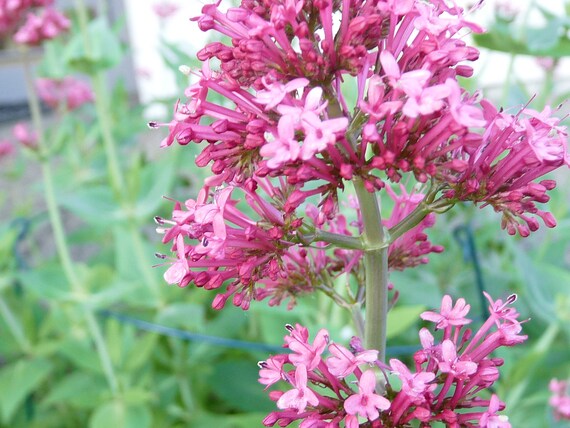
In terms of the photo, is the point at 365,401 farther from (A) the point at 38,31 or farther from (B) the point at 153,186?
(A) the point at 38,31

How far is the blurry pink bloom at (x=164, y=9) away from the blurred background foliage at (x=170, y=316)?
0.55 meters

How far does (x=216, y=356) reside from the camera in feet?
5.19

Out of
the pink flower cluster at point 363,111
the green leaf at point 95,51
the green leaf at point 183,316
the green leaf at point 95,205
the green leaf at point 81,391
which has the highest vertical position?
the pink flower cluster at point 363,111

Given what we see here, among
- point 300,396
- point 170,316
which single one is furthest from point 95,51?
point 300,396

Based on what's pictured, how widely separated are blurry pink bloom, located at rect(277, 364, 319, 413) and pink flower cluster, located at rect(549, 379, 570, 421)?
25.5 inches

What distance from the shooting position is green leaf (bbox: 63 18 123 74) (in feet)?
5.07

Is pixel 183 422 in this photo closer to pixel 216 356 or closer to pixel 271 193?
pixel 216 356

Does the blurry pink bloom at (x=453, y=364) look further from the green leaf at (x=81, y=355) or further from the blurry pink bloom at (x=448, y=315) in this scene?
the green leaf at (x=81, y=355)

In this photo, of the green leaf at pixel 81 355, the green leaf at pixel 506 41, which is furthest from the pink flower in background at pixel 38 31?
the green leaf at pixel 506 41

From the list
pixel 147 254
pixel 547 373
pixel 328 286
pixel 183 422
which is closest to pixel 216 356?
pixel 183 422

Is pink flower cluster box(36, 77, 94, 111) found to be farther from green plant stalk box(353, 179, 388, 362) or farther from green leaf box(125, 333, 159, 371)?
green plant stalk box(353, 179, 388, 362)

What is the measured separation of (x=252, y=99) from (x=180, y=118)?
0.05 metres

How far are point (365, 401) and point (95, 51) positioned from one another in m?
1.39

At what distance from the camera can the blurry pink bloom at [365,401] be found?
1.42ft
